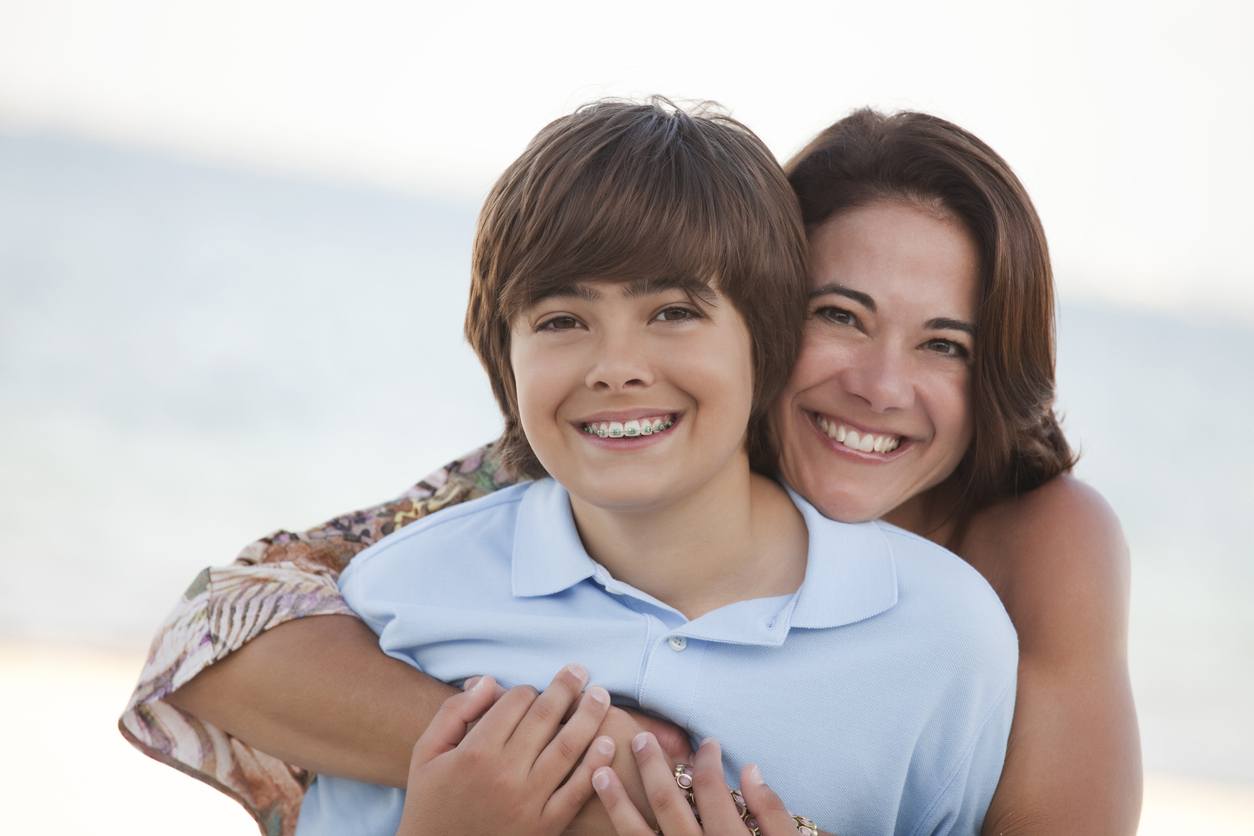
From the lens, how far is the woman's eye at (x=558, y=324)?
2188mm

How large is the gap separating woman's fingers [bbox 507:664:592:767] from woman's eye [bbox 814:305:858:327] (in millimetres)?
722

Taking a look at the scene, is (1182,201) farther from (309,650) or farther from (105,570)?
(309,650)

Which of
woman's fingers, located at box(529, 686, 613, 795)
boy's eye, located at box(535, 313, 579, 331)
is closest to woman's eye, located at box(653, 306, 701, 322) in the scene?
boy's eye, located at box(535, 313, 579, 331)

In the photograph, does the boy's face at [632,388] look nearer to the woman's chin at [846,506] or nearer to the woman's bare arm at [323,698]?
the woman's chin at [846,506]

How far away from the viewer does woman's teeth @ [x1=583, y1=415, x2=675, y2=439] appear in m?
2.15

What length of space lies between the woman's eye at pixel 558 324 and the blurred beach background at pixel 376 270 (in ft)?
2.29

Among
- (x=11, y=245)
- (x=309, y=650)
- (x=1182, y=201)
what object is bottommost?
(x=309, y=650)

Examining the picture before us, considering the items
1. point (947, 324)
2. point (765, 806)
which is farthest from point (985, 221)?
point (765, 806)

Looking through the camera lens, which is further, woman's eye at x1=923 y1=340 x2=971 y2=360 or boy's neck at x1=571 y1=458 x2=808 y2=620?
woman's eye at x1=923 y1=340 x2=971 y2=360

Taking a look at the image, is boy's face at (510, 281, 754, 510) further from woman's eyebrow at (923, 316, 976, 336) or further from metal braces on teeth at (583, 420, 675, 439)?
woman's eyebrow at (923, 316, 976, 336)

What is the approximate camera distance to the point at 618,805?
79.8 inches

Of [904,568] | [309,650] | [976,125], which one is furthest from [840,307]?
[976,125]

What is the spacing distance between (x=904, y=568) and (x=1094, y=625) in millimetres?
325

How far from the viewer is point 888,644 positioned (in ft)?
7.16
